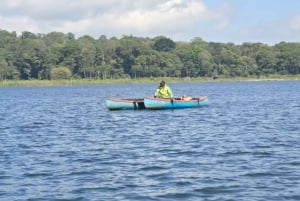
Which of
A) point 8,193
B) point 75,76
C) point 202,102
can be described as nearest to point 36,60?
point 75,76

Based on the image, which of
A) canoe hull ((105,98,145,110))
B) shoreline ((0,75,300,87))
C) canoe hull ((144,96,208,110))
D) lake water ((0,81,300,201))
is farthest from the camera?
shoreline ((0,75,300,87))

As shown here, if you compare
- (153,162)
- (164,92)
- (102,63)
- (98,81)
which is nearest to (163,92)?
(164,92)

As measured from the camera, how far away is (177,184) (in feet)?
59.3

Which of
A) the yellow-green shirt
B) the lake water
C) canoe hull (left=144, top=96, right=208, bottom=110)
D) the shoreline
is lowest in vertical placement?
the shoreline

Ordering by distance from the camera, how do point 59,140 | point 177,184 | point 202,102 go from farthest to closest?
point 202,102, point 59,140, point 177,184

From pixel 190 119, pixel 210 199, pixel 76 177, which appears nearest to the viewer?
pixel 210 199

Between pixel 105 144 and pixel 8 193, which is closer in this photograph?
pixel 8 193

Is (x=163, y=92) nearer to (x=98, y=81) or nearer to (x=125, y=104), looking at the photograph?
(x=125, y=104)

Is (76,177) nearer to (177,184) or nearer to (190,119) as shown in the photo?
(177,184)

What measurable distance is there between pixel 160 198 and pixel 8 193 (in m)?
4.28

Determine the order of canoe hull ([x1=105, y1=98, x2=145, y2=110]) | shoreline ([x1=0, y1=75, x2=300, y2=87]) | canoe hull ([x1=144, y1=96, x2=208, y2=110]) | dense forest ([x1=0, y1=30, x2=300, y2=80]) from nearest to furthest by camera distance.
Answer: canoe hull ([x1=144, y1=96, x2=208, y2=110]) < canoe hull ([x1=105, y1=98, x2=145, y2=110]) < shoreline ([x1=0, y1=75, x2=300, y2=87]) < dense forest ([x1=0, y1=30, x2=300, y2=80])

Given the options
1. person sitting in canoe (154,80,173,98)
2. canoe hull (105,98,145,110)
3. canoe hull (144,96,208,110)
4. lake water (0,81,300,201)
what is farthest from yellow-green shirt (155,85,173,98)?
lake water (0,81,300,201)

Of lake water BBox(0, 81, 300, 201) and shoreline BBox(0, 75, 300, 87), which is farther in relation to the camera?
shoreline BBox(0, 75, 300, 87)

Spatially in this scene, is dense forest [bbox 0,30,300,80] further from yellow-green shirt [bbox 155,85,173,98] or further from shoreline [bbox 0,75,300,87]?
yellow-green shirt [bbox 155,85,173,98]
